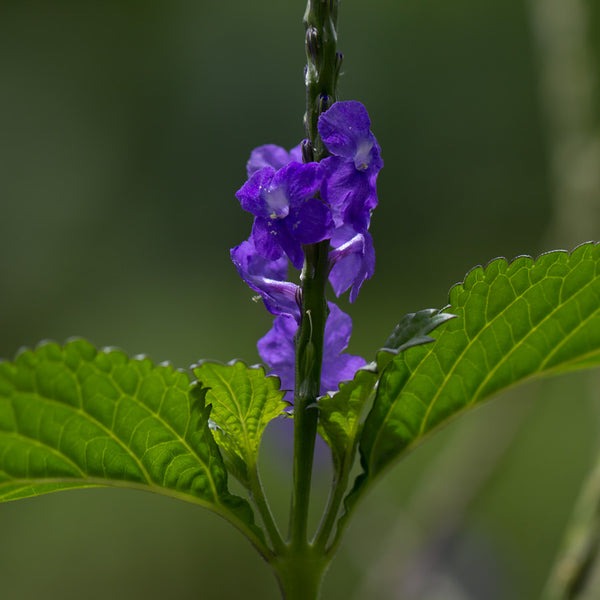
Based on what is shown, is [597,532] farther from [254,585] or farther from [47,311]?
[47,311]

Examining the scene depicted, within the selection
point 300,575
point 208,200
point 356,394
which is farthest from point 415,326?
point 208,200

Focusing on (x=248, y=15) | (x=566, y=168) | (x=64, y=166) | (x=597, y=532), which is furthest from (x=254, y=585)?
(x=248, y=15)

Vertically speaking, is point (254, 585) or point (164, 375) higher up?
point (164, 375)

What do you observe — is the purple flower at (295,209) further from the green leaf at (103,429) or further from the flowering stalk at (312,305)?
the green leaf at (103,429)

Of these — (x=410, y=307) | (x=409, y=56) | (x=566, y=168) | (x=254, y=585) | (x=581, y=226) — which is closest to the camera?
(x=581, y=226)

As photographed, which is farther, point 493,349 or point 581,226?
point 581,226

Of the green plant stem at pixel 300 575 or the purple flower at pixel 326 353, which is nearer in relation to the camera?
the green plant stem at pixel 300 575

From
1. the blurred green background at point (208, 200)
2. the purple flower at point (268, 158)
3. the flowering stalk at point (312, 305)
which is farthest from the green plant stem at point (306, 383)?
the blurred green background at point (208, 200)
